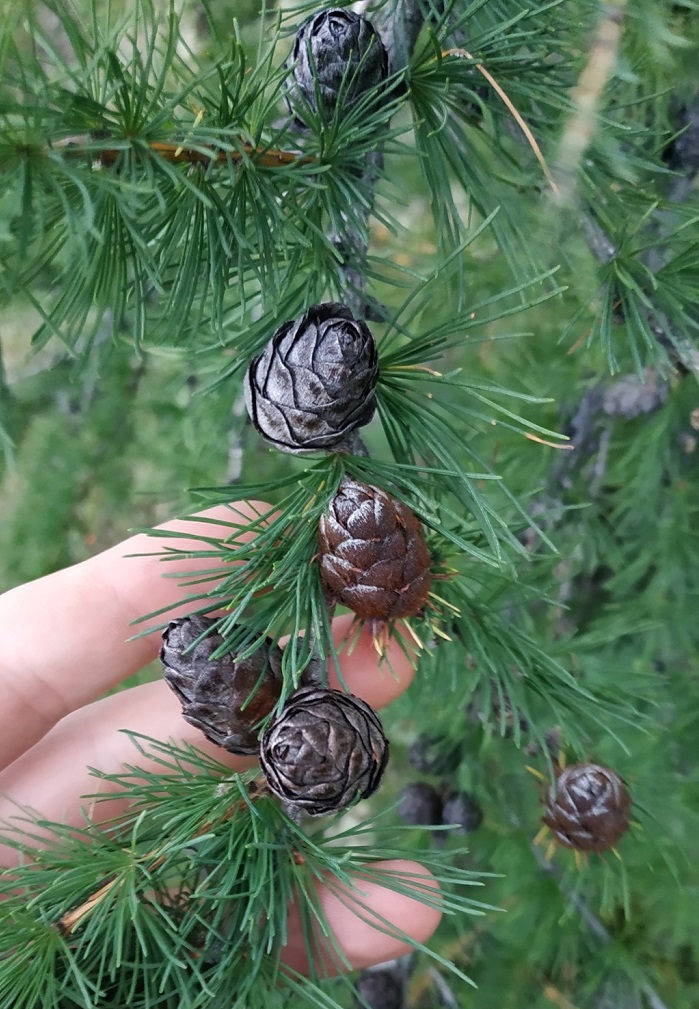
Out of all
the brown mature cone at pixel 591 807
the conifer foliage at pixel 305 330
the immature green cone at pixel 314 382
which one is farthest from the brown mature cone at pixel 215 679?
the brown mature cone at pixel 591 807

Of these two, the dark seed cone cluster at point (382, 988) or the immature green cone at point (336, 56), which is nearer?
the immature green cone at point (336, 56)

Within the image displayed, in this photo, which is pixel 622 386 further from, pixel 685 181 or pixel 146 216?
pixel 146 216

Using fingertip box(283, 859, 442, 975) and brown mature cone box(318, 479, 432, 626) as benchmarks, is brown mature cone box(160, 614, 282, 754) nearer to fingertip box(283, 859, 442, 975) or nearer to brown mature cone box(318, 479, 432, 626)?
brown mature cone box(318, 479, 432, 626)

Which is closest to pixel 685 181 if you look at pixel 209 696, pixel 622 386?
pixel 622 386

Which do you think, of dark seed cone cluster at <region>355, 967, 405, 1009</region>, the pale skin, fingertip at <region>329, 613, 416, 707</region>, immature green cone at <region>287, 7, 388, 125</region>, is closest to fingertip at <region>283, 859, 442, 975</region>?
the pale skin

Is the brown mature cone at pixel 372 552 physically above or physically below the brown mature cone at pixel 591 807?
above

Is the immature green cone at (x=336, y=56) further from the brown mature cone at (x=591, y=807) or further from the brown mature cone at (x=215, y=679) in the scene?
the brown mature cone at (x=591, y=807)
